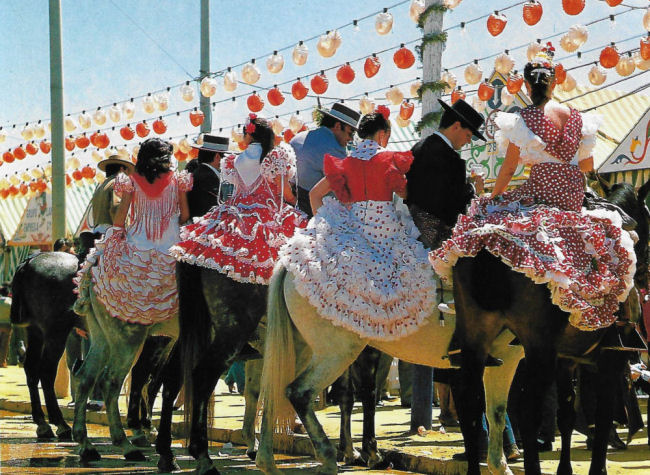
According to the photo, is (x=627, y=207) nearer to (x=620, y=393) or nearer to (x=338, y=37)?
(x=620, y=393)

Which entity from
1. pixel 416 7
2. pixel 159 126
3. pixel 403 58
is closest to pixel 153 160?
pixel 416 7

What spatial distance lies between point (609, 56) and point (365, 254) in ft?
31.7

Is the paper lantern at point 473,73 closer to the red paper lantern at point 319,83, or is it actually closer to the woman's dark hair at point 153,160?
the red paper lantern at point 319,83

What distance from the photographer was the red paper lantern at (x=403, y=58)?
651 inches

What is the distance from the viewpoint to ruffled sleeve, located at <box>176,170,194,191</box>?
873 cm

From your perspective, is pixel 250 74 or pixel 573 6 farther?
pixel 250 74

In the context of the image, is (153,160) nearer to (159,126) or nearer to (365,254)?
(365,254)

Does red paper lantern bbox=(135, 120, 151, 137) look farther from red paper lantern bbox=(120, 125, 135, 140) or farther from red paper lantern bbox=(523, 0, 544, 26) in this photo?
red paper lantern bbox=(523, 0, 544, 26)

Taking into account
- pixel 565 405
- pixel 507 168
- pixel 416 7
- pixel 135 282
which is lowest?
pixel 565 405

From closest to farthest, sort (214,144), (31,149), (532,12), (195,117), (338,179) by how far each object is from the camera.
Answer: (338,179) → (214,144) → (532,12) → (195,117) → (31,149)

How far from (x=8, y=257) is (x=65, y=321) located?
25947 mm

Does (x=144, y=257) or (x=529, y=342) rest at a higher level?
(x=144, y=257)

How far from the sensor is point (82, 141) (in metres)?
25.0

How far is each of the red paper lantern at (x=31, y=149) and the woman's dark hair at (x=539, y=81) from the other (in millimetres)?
21999
